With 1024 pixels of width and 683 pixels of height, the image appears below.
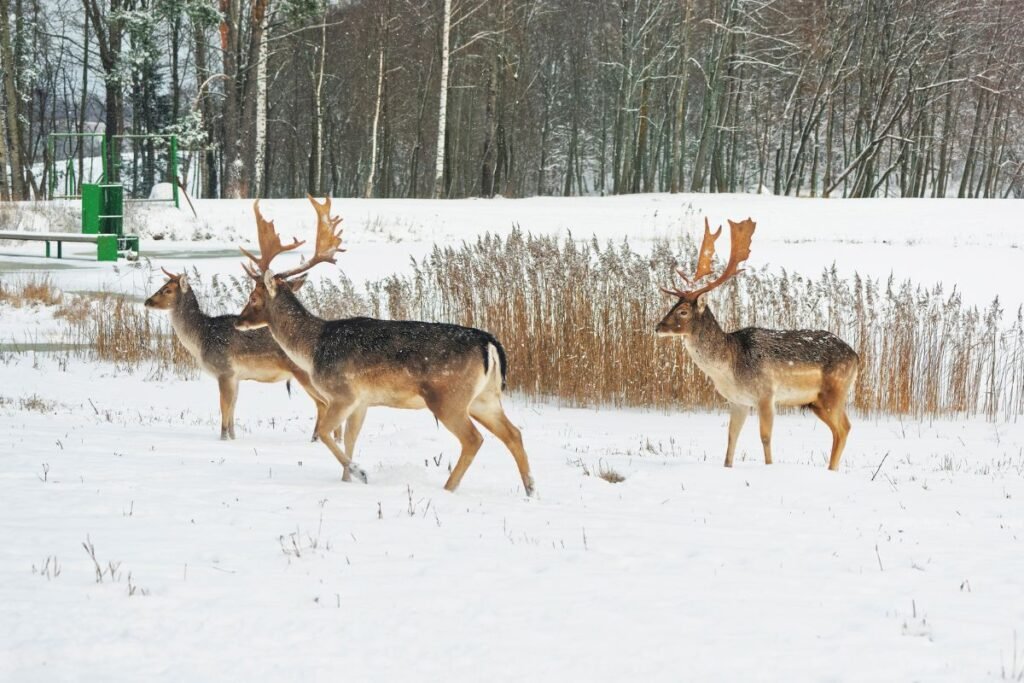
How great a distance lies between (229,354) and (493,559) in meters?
4.72

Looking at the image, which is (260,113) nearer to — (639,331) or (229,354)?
(639,331)

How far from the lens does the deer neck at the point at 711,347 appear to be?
855 centimetres

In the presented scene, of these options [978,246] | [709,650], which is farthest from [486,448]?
[978,246]

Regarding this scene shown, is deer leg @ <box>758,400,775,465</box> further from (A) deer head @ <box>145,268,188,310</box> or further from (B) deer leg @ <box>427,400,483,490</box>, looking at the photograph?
(A) deer head @ <box>145,268,188,310</box>

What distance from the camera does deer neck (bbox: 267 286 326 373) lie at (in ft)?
24.1

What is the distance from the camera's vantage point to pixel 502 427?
22.5 ft

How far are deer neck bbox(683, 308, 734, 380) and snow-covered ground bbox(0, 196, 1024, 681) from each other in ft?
2.37

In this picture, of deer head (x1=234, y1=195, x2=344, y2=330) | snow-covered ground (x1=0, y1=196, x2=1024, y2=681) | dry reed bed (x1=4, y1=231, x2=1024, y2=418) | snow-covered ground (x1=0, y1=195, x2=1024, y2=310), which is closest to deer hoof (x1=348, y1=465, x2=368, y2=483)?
snow-covered ground (x1=0, y1=196, x2=1024, y2=681)

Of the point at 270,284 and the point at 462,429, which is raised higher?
the point at 270,284

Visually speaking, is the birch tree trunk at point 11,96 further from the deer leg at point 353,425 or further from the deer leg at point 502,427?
the deer leg at point 502,427

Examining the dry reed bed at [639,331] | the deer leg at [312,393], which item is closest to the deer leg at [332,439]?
the deer leg at [312,393]

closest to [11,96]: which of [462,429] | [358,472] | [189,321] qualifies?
[189,321]

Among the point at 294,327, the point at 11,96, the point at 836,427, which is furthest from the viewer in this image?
the point at 11,96

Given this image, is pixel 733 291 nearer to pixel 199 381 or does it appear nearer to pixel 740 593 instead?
pixel 199 381
